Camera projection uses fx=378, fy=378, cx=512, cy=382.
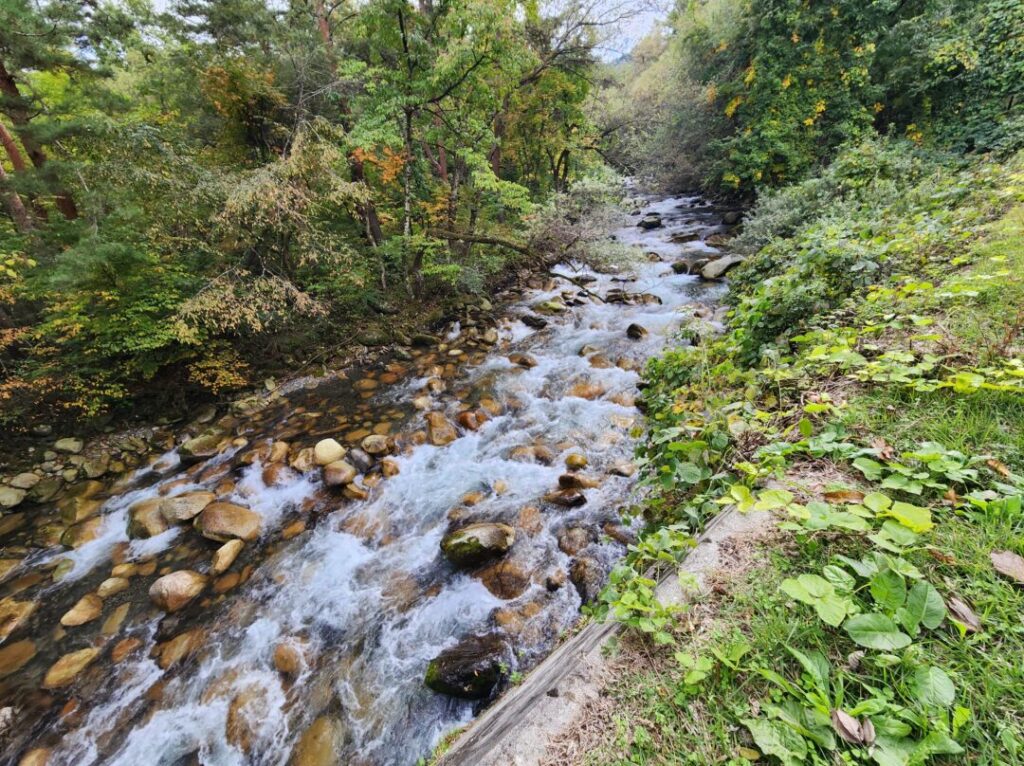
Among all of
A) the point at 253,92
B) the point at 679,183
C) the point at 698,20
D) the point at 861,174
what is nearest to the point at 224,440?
the point at 253,92

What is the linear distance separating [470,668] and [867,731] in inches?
94.8

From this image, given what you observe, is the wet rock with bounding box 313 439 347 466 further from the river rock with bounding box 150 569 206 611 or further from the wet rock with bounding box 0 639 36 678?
the wet rock with bounding box 0 639 36 678

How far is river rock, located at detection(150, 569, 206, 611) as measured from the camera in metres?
3.35

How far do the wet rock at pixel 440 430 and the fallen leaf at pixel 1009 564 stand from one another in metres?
4.67

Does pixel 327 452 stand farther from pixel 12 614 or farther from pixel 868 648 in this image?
pixel 868 648

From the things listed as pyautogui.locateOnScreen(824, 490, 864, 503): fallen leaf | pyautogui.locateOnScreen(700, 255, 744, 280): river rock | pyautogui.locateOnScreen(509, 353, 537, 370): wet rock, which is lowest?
pyautogui.locateOnScreen(509, 353, 537, 370): wet rock

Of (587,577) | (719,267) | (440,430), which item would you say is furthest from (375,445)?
(719,267)

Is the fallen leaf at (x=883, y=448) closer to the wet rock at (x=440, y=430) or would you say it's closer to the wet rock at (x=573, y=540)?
the wet rock at (x=573, y=540)

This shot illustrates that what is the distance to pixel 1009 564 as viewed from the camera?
1.18 meters

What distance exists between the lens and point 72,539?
4.03 m

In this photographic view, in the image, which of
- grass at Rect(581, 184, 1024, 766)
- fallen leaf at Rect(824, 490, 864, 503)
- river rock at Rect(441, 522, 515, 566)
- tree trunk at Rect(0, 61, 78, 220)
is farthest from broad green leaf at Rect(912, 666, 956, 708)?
tree trunk at Rect(0, 61, 78, 220)

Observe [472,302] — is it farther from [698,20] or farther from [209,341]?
[698,20]

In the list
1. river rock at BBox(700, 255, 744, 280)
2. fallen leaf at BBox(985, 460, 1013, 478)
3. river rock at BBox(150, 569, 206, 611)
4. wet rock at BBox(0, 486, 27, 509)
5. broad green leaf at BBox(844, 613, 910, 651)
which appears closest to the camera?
broad green leaf at BBox(844, 613, 910, 651)

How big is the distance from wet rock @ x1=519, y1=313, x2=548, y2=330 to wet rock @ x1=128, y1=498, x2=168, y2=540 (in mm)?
6678
